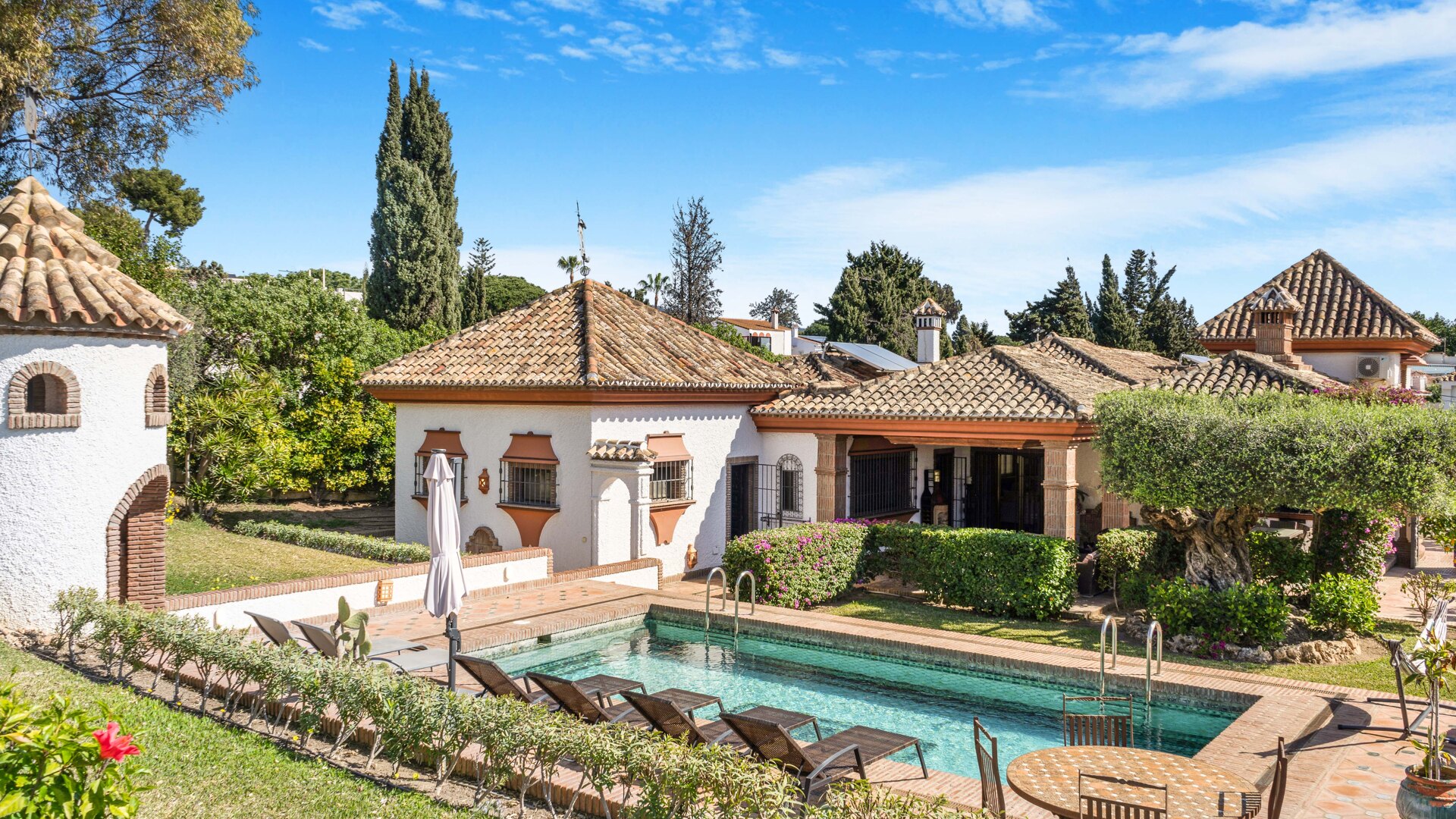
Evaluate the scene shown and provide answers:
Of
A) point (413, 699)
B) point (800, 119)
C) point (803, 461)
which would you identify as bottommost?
point (413, 699)

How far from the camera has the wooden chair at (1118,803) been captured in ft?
18.1

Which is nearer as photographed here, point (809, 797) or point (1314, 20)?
point (809, 797)

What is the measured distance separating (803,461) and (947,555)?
4595 millimetres

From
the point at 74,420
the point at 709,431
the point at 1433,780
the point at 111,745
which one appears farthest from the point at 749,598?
the point at 111,745

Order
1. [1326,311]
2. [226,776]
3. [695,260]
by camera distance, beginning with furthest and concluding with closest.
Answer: [695,260]
[1326,311]
[226,776]

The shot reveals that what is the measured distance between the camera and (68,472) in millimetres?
11375

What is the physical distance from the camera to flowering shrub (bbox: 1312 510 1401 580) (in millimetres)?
14078

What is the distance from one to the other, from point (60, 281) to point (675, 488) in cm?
1003

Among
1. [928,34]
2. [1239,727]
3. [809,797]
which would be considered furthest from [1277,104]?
[809,797]

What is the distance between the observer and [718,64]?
22906mm

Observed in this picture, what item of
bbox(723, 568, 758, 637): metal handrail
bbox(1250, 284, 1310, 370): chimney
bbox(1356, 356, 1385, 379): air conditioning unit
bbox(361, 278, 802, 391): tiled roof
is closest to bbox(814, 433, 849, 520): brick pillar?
bbox(361, 278, 802, 391): tiled roof

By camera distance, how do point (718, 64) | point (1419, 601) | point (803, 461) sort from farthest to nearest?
1. point (718, 64)
2. point (803, 461)
3. point (1419, 601)

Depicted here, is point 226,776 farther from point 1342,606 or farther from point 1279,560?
point 1279,560

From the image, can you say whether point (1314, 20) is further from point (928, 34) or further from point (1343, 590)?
point (1343, 590)
